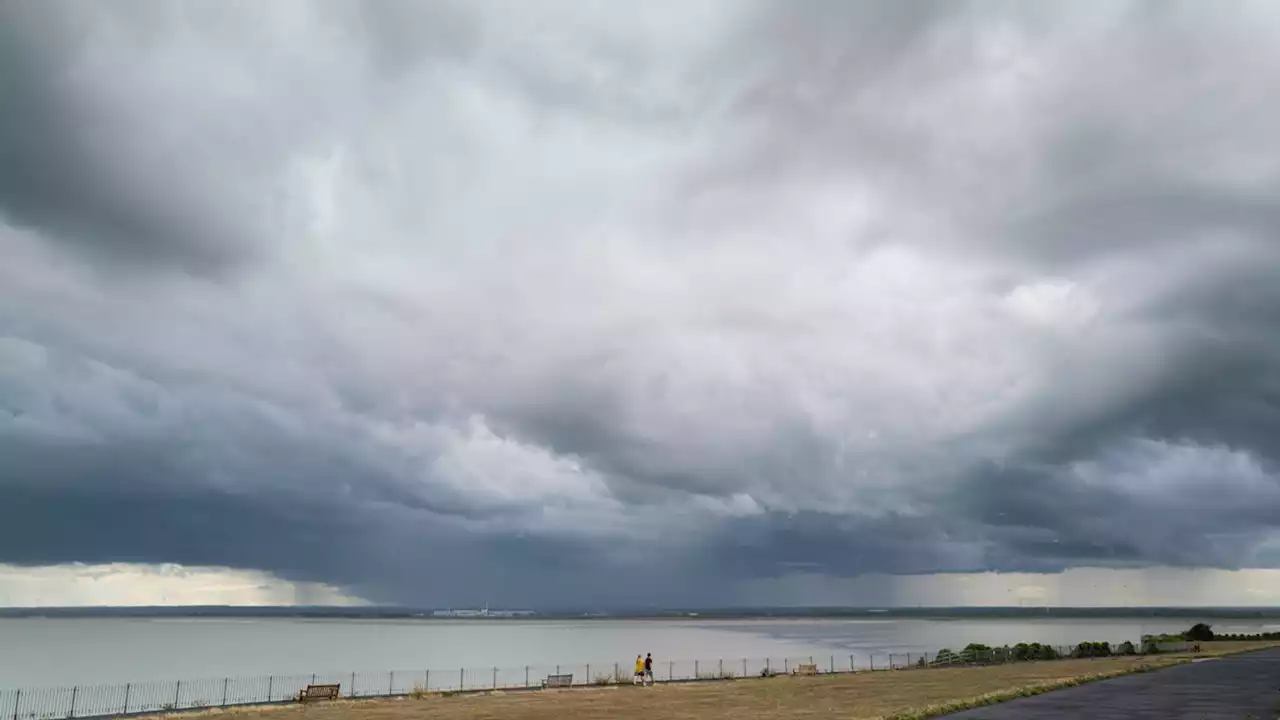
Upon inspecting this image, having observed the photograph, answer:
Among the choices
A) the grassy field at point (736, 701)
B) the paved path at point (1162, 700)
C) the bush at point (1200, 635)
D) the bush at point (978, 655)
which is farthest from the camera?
the bush at point (1200, 635)

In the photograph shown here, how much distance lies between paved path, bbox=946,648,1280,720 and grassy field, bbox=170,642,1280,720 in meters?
2.26

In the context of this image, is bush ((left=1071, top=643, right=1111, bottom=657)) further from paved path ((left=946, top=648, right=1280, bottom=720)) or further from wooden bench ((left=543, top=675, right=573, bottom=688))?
wooden bench ((left=543, top=675, right=573, bottom=688))

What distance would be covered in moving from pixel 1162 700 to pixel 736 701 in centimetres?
2291

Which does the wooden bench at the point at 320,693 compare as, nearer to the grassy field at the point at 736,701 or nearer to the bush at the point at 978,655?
the grassy field at the point at 736,701

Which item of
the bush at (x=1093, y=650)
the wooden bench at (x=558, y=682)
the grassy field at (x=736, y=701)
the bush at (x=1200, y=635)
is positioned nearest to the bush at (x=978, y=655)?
the bush at (x=1093, y=650)

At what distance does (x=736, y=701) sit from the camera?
2141 inches

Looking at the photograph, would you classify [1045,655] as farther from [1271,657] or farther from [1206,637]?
[1206,637]

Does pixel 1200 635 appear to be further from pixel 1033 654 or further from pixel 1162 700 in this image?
pixel 1162 700

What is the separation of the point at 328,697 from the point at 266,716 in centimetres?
959

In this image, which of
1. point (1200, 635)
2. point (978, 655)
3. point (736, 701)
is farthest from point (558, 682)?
point (1200, 635)

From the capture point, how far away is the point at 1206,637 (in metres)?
130

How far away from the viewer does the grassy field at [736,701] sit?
4675 cm

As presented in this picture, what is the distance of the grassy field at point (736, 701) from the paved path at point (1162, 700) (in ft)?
7.41

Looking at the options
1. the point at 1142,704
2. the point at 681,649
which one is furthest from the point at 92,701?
the point at 681,649
